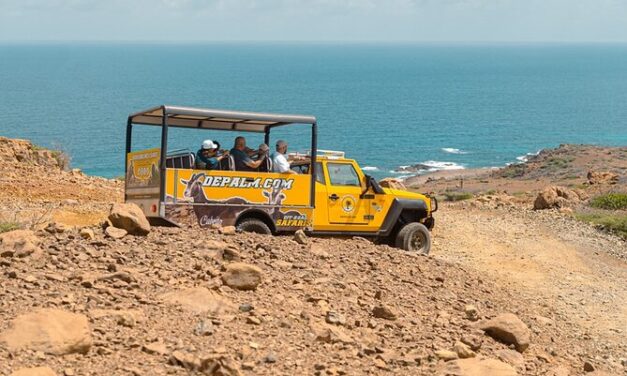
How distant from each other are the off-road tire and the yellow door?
1.57 meters

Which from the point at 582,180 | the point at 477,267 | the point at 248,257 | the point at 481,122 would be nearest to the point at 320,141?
the point at 481,122

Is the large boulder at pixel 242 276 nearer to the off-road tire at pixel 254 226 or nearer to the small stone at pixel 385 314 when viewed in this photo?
the small stone at pixel 385 314

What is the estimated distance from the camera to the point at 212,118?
56.5 ft

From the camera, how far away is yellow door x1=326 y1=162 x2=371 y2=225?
17.7 metres

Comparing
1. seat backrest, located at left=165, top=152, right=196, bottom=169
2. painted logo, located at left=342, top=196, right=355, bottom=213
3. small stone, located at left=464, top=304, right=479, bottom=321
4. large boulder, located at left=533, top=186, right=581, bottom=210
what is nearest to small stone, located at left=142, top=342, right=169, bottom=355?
small stone, located at left=464, top=304, right=479, bottom=321

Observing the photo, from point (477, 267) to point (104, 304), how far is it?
1081 centimetres

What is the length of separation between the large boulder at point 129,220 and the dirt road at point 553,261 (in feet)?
21.2

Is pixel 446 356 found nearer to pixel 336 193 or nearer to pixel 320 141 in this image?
pixel 336 193

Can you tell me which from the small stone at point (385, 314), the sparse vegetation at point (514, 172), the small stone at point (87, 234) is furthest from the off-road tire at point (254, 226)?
the sparse vegetation at point (514, 172)

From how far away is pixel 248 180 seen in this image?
16484mm

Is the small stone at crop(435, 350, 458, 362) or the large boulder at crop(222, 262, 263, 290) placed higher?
the large boulder at crop(222, 262, 263, 290)

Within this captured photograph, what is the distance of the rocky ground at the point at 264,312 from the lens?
8.89m

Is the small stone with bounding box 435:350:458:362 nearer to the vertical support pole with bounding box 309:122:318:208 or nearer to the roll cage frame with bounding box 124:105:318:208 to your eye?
the roll cage frame with bounding box 124:105:318:208

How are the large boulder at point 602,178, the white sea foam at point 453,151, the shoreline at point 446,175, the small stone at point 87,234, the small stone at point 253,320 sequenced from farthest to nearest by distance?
1. the white sea foam at point 453,151
2. the shoreline at point 446,175
3. the large boulder at point 602,178
4. the small stone at point 87,234
5. the small stone at point 253,320
